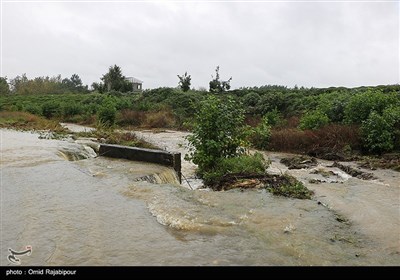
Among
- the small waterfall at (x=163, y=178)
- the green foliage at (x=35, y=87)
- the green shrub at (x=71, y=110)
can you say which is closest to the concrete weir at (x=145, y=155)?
the small waterfall at (x=163, y=178)

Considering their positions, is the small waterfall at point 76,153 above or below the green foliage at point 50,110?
below

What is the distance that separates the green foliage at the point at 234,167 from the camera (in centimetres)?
999

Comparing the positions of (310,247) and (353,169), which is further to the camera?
(353,169)

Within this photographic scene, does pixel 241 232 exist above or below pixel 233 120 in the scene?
below

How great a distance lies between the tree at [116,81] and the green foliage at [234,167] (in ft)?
147

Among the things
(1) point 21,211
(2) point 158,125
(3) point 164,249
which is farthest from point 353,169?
(2) point 158,125

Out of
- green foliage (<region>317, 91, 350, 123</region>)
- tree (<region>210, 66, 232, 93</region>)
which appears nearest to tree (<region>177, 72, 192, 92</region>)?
tree (<region>210, 66, 232, 93</region>)

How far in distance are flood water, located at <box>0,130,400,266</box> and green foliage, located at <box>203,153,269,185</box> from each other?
1147 mm

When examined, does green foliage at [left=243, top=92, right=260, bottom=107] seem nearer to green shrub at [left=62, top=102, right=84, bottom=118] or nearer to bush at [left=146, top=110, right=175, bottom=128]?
bush at [left=146, top=110, right=175, bottom=128]

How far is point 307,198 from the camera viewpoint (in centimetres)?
833

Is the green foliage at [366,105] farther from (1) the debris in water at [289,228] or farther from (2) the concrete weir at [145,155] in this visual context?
(1) the debris in water at [289,228]

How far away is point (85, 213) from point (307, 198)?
4.78 m

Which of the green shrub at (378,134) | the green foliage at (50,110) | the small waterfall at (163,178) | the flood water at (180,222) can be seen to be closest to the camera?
the flood water at (180,222)
